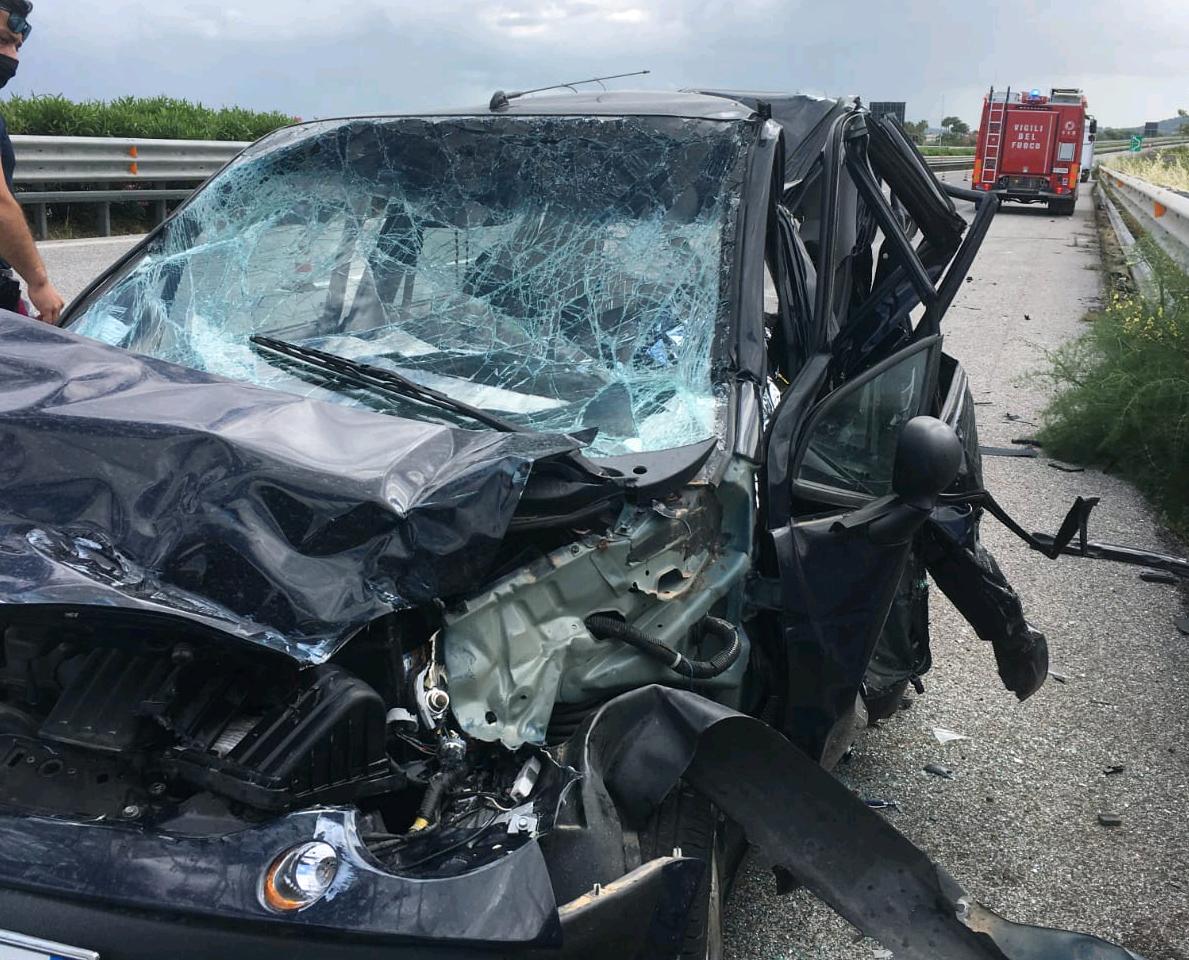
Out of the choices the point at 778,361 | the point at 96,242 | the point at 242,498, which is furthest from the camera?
the point at 96,242

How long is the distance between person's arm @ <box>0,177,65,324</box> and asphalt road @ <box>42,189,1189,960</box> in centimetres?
326

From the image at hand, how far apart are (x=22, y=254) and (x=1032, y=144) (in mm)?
29304

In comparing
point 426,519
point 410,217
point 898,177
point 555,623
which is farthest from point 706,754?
point 898,177

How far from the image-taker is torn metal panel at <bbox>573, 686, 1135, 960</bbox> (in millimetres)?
2039

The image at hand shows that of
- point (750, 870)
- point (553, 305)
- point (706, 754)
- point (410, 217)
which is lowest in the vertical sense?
point (750, 870)

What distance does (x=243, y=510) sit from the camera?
1975 mm

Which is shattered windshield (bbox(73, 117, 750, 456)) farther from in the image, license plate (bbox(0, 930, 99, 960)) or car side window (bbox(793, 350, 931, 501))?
license plate (bbox(0, 930, 99, 960))

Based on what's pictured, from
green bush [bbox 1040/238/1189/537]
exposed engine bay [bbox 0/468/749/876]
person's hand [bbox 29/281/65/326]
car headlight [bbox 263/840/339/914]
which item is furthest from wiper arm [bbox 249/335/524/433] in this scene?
green bush [bbox 1040/238/1189/537]

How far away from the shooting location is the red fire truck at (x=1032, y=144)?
29.1 meters

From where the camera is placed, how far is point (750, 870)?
3055 mm

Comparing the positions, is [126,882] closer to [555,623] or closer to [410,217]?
[555,623]

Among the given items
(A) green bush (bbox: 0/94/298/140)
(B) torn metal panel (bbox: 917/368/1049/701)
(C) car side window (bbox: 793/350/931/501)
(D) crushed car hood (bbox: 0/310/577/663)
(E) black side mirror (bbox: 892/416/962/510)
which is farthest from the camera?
(A) green bush (bbox: 0/94/298/140)

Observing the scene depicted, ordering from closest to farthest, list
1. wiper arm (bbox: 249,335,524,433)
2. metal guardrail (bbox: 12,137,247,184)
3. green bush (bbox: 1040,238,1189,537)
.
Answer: wiper arm (bbox: 249,335,524,433) < green bush (bbox: 1040,238,1189,537) < metal guardrail (bbox: 12,137,247,184)

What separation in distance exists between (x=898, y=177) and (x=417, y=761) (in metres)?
2.72
